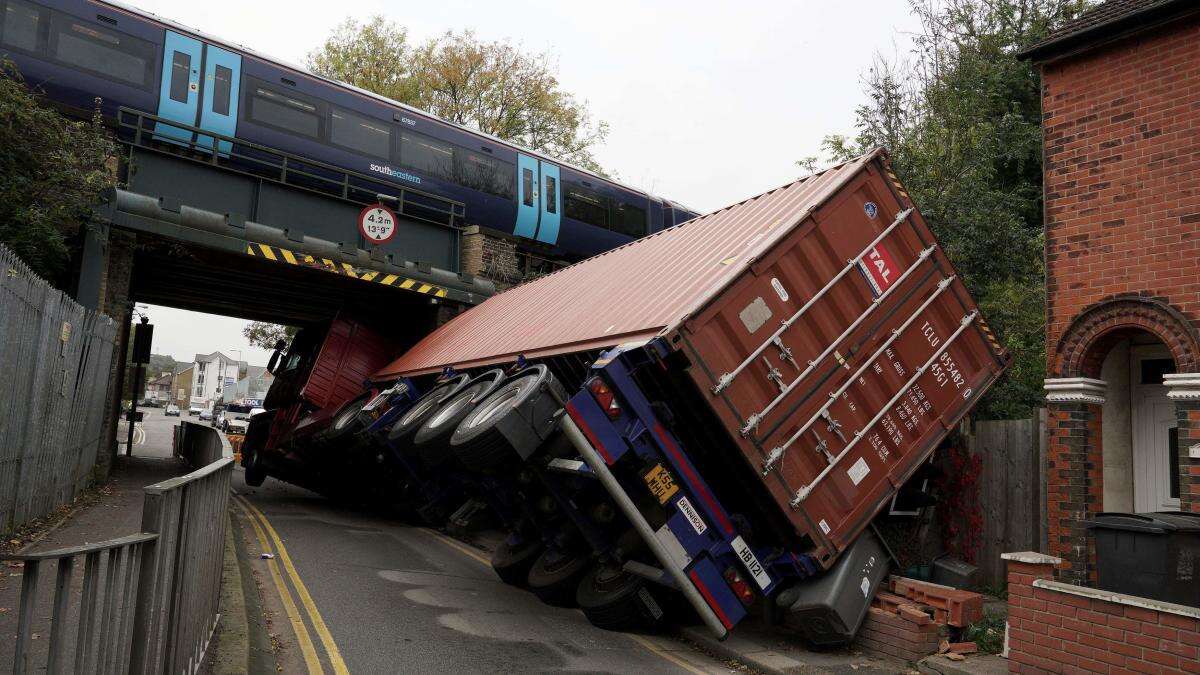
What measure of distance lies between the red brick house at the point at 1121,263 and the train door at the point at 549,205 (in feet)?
42.0

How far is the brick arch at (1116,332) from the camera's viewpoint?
725cm

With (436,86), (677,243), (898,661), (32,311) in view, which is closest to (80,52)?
(32,311)

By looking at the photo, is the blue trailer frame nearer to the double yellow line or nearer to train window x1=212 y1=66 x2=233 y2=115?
the double yellow line

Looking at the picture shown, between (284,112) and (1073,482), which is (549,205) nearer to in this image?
(284,112)

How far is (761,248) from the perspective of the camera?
6.83m

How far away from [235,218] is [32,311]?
6484mm

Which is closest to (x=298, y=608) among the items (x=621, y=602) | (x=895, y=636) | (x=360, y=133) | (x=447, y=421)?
(x=447, y=421)

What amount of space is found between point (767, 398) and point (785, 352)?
1.50 ft

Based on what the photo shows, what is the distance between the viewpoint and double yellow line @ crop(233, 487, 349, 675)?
5.69 m

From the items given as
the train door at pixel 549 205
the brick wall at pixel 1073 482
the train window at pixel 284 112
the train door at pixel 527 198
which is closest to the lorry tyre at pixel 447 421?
the brick wall at pixel 1073 482

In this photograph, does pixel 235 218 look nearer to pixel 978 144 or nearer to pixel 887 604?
pixel 887 604

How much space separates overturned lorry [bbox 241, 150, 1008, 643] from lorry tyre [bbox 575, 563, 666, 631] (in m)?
0.02

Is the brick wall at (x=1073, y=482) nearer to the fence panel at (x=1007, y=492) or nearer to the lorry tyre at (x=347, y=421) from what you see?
the fence panel at (x=1007, y=492)

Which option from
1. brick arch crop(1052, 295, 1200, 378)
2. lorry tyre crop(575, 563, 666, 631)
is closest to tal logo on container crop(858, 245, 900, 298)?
brick arch crop(1052, 295, 1200, 378)
